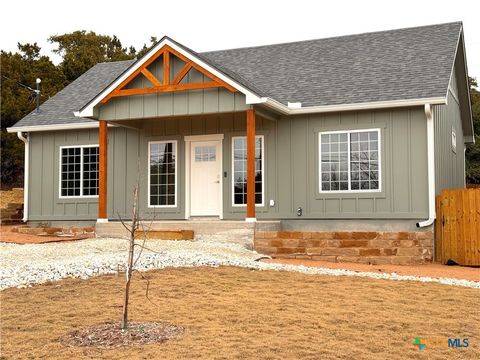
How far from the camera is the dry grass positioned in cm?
508

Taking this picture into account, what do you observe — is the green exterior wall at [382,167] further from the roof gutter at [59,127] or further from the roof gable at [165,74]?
the roof gutter at [59,127]

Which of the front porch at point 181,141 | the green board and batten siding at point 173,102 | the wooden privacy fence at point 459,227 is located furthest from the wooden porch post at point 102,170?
the wooden privacy fence at point 459,227

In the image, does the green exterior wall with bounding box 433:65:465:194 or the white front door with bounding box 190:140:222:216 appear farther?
the white front door with bounding box 190:140:222:216

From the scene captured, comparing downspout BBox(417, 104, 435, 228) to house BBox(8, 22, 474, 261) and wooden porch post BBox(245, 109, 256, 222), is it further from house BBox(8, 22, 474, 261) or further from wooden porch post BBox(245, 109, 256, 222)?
wooden porch post BBox(245, 109, 256, 222)

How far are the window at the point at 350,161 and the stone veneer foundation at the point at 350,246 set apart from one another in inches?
52.3

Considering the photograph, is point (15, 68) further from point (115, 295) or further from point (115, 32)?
point (115, 295)

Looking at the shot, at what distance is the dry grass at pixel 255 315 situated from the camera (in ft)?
16.7

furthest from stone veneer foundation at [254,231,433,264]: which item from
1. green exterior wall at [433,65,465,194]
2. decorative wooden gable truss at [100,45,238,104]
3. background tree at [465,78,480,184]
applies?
background tree at [465,78,480,184]

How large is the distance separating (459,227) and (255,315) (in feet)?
24.8

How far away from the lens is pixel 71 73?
33188 millimetres

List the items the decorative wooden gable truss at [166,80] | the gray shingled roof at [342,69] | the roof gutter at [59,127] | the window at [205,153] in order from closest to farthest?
the decorative wooden gable truss at [166,80] → the gray shingled roof at [342,69] → the window at [205,153] → the roof gutter at [59,127]

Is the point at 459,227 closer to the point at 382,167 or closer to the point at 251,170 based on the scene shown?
the point at 382,167

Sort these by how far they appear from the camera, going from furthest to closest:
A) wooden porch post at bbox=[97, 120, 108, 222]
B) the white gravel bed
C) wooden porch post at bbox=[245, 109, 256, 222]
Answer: wooden porch post at bbox=[97, 120, 108, 222] < wooden porch post at bbox=[245, 109, 256, 222] < the white gravel bed

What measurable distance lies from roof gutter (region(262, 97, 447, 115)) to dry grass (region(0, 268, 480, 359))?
5135 millimetres
